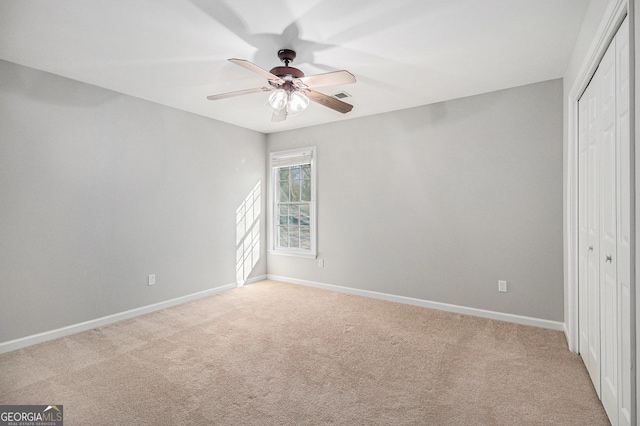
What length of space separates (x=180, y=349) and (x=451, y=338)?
2.52 meters

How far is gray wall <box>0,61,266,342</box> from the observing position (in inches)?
111

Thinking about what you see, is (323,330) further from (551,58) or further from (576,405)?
(551,58)

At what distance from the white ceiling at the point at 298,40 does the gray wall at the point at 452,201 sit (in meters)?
0.45

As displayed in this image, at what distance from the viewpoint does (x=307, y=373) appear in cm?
238

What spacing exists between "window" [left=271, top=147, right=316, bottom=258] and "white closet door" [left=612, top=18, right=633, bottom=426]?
371 cm

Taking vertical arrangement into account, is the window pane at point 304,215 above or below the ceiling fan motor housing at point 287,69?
below

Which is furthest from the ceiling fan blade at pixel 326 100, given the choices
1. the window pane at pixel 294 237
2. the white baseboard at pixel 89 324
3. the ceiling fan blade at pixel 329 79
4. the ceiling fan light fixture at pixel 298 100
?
the white baseboard at pixel 89 324

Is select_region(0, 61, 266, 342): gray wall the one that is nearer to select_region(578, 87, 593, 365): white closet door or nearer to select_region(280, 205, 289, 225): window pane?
select_region(280, 205, 289, 225): window pane

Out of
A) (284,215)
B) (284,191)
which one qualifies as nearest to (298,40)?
(284,191)

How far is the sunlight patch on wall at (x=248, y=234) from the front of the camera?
197 inches

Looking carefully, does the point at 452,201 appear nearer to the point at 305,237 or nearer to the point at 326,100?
the point at 326,100

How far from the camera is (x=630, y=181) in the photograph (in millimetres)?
1372

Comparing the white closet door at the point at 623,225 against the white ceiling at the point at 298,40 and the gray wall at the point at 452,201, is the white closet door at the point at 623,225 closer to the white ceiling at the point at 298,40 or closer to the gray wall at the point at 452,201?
the white ceiling at the point at 298,40

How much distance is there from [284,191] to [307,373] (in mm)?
3464
